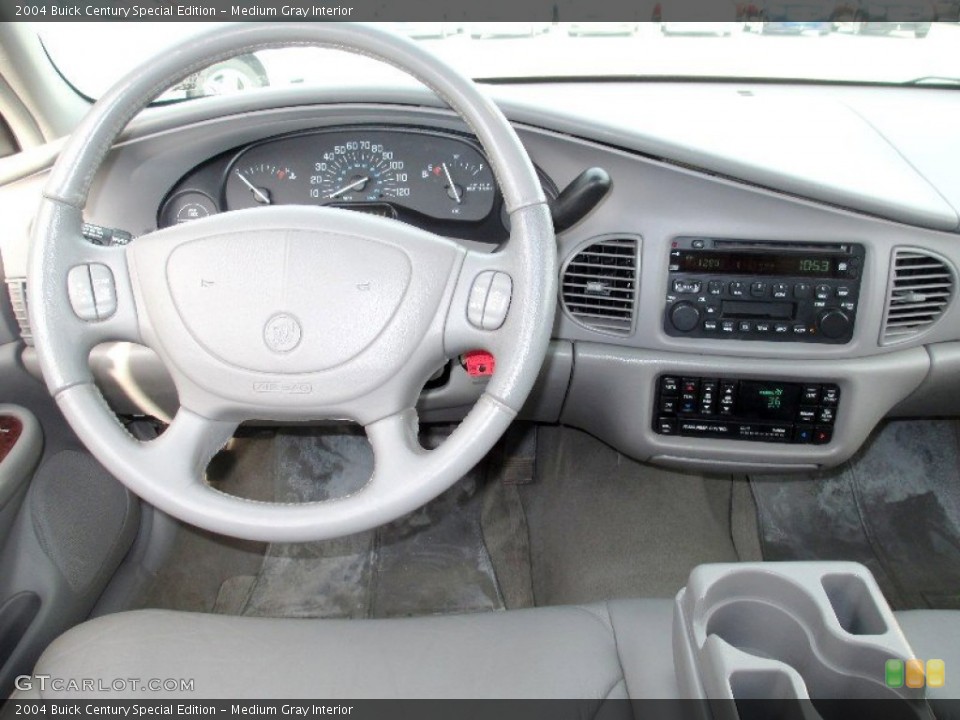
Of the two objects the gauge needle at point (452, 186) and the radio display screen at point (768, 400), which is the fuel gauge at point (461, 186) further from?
the radio display screen at point (768, 400)

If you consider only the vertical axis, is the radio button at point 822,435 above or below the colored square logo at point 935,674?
below

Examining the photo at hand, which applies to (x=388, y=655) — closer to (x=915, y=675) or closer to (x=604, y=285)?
(x=915, y=675)

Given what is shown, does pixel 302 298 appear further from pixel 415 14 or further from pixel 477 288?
pixel 415 14

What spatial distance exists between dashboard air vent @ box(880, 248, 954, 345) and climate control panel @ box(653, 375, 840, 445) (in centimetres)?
17

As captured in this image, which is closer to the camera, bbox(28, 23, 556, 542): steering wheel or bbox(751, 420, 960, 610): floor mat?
bbox(28, 23, 556, 542): steering wheel

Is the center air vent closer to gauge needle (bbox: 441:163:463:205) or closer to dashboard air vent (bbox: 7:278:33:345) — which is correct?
gauge needle (bbox: 441:163:463:205)

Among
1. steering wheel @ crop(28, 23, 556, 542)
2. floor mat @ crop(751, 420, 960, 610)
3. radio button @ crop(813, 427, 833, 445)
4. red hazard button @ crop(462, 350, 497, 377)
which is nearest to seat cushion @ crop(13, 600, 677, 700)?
steering wheel @ crop(28, 23, 556, 542)

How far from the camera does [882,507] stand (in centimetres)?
207

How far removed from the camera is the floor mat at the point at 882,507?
6.51ft

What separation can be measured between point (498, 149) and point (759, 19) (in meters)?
1.14

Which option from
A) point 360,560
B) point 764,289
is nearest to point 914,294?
point 764,289

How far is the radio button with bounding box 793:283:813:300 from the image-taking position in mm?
A: 1478

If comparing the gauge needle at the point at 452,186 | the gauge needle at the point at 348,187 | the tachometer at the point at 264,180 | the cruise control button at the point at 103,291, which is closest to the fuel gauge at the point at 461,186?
the gauge needle at the point at 452,186

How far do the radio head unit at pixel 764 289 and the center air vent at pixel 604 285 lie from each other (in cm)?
8
